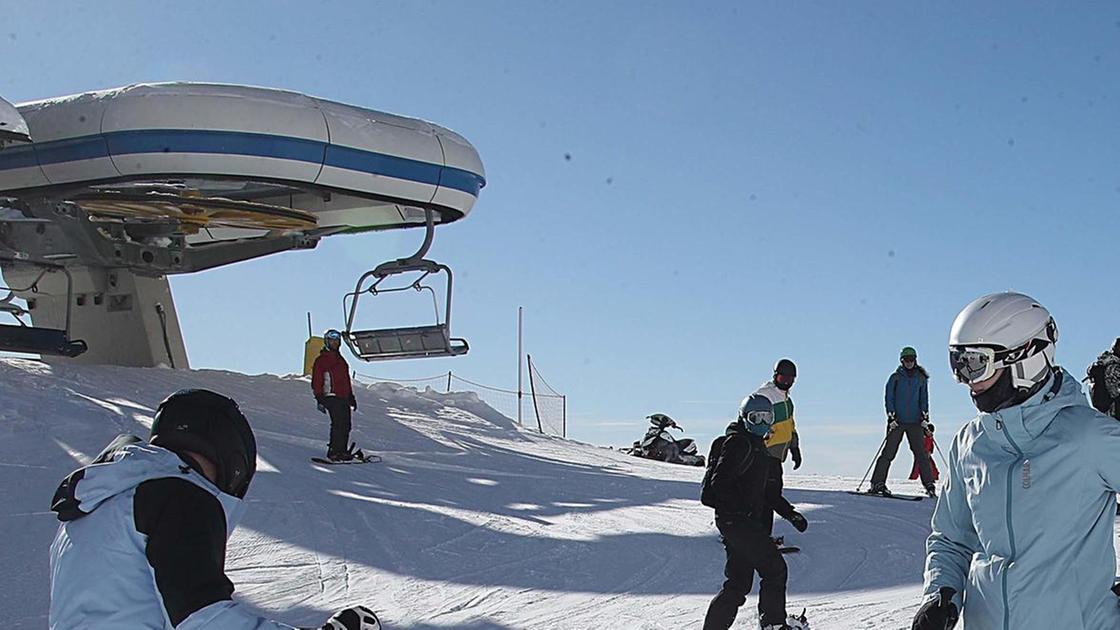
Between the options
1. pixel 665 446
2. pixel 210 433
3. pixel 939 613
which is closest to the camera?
pixel 210 433

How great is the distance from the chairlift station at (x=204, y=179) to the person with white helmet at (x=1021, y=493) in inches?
505

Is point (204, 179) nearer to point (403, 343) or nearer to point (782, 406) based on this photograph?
point (403, 343)

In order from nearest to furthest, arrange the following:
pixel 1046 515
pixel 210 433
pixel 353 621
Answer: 1. pixel 210 433
2. pixel 353 621
3. pixel 1046 515

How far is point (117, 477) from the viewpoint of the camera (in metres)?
2.29

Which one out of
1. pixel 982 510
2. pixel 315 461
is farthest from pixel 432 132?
pixel 982 510

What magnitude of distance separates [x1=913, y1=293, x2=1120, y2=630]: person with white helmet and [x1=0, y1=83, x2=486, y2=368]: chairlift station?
42.1 ft

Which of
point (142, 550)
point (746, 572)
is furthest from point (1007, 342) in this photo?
point (746, 572)

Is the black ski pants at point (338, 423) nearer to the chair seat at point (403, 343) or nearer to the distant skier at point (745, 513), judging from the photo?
the chair seat at point (403, 343)

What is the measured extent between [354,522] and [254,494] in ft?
4.80

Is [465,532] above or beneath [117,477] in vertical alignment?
beneath

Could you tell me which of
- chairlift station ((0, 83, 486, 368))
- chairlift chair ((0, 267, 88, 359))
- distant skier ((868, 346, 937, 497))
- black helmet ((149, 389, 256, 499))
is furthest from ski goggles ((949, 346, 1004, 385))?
chairlift chair ((0, 267, 88, 359))

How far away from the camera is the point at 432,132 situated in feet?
55.4

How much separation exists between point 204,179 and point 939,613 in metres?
13.7

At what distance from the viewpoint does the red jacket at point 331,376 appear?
14.1 metres
